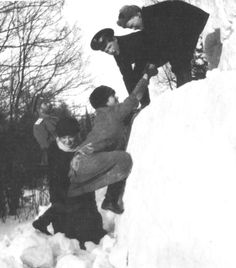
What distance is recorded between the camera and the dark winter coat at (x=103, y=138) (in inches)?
145

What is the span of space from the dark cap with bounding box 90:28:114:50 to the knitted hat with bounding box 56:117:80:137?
0.78 m

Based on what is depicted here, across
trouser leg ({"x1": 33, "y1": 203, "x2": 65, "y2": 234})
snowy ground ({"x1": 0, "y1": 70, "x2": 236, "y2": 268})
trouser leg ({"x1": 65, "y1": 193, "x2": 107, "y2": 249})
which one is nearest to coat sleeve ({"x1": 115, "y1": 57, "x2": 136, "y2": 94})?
snowy ground ({"x1": 0, "y1": 70, "x2": 236, "y2": 268})

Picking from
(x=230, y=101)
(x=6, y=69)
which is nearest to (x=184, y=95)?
(x=230, y=101)

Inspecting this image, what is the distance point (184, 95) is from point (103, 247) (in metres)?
1.39

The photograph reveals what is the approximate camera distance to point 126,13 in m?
4.00

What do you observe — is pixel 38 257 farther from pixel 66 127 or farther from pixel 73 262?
pixel 66 127

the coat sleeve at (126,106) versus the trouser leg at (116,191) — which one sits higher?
the coat sleeve at (126,106)

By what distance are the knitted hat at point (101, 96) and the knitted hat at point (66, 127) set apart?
310mm

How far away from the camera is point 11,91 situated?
15.0 m

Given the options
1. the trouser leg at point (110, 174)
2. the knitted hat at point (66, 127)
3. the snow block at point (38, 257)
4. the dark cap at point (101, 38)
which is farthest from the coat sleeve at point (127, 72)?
the snow block at point (38, 257)

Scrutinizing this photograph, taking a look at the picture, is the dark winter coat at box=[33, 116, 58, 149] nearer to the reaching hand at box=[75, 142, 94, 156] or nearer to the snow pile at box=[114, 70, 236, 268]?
the reaching hand at box=[75, 142, 94, 156]

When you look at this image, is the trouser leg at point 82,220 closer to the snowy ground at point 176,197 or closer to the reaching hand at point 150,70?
the snowy ground at point 176,197

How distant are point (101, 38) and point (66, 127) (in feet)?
3.03

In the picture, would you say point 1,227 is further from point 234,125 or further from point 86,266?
point 234,125
